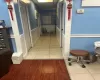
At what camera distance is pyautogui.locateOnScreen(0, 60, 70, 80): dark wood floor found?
6.61 feet

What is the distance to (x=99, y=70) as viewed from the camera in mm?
2172

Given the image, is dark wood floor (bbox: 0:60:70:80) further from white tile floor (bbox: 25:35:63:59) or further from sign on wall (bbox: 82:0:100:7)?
sign on wall (bbox: 82:0:100:7)

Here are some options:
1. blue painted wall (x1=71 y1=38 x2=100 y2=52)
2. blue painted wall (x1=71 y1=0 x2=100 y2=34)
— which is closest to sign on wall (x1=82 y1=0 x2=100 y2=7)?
blue painted wall (x1=71 y1=0 x2=100 y2=34)

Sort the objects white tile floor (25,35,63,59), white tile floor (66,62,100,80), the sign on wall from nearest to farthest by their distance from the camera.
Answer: white tile floor (66,62,100,80) → the sign on wall → white tile floor (25,35,63,59)

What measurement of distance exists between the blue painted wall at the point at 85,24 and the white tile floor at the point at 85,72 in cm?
54

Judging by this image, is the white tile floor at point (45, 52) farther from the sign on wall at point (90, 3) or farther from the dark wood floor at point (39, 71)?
the sign on wall at point (90, 3)

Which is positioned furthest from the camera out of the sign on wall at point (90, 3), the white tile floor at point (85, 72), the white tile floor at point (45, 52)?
the white tile floor at point (45, 52)

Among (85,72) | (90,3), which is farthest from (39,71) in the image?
(90,3)

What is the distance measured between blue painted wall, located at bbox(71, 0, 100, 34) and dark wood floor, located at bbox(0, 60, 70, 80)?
1059 mm

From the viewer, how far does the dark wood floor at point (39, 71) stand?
2.02 m

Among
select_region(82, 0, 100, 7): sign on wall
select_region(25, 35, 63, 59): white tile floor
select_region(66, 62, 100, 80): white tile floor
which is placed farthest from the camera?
select_region(25, 35, 63, 59): white tile floor

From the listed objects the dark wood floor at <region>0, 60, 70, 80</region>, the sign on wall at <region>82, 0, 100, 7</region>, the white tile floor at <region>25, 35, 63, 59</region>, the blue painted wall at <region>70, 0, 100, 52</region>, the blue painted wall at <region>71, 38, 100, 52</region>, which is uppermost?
the sign on wall at <region>82, 0, 100, 7</region>

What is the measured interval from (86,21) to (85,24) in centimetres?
8

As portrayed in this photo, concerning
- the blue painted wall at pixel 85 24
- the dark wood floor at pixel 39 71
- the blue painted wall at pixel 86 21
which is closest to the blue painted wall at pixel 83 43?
the blue painted wall at pixel 85 24
